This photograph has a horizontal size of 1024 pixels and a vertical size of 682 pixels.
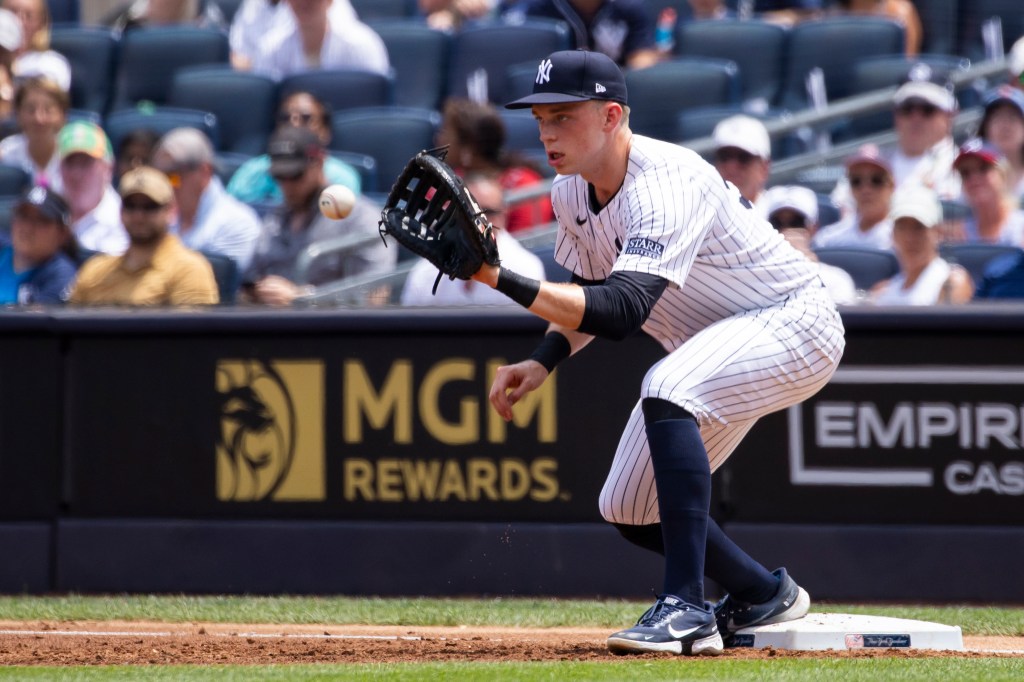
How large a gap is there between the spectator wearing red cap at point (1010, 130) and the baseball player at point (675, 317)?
3739mm

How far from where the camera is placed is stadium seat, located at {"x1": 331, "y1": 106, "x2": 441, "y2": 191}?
8.79m

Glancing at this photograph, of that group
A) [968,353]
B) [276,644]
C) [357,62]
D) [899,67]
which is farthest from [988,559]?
[357,62]

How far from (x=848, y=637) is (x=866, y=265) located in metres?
2.91

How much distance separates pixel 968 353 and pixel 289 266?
3.24 m

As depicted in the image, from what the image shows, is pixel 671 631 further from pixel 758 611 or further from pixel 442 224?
pixel 442 224

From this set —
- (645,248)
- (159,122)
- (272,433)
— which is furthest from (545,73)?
(159,122)

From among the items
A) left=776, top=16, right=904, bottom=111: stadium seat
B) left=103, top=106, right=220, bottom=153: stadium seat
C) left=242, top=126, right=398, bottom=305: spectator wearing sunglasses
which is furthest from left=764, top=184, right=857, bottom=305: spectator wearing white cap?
left=103, top=106, right=220, bottom=153: stadium seat

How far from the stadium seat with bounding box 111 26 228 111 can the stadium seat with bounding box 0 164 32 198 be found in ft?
5.01

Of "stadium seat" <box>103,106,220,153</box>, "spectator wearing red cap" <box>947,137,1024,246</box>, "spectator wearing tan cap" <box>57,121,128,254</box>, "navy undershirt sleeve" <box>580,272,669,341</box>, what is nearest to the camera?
"navy undershirt sleeve" <box>580,272,669,341</box>

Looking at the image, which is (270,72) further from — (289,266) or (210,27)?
(289,266)

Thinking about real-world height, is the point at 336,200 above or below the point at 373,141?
below

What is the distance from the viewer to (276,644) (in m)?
4.62

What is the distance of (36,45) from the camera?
1062 centimetres

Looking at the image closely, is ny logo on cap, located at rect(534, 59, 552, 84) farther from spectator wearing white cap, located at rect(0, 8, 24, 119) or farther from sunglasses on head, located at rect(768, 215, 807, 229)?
spectator wearing white cap, located at rect(0, 8, 24, 119)
